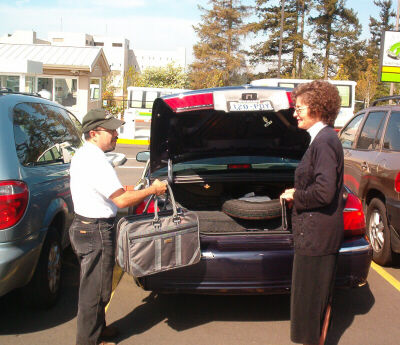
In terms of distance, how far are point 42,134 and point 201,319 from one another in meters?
2.23

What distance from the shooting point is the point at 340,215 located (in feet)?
9.49

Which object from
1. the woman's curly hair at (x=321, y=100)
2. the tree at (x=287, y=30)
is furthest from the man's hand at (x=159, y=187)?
the tree at (x=287, y=30)

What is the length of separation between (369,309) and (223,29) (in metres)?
47.8

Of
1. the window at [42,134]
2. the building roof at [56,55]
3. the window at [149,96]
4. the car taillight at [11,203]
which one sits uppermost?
the building roof at [56,55]

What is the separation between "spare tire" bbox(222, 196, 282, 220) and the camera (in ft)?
13.7

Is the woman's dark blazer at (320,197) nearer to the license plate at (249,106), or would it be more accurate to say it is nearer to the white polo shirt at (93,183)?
the license plate at (249,106)

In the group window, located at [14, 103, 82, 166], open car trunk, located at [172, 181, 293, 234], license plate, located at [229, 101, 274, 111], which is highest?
license plate, located at [229, 101, 274, 111]

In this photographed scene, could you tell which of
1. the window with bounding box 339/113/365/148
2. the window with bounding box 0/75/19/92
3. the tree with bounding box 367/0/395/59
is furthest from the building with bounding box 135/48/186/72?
the window with bounding box 339/113/365/148

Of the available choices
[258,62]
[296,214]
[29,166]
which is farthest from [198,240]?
[258,62]

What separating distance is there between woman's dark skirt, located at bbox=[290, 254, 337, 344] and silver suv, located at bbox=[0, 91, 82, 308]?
1983mm

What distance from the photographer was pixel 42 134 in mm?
4434

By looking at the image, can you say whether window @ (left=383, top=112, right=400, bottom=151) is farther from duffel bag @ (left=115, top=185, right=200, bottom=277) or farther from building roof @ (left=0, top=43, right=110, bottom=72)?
building roof @ (left=0, top=43, right=110, bottom=72)

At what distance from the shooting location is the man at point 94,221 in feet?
10.4

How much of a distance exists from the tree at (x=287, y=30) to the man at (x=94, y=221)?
142 feet
